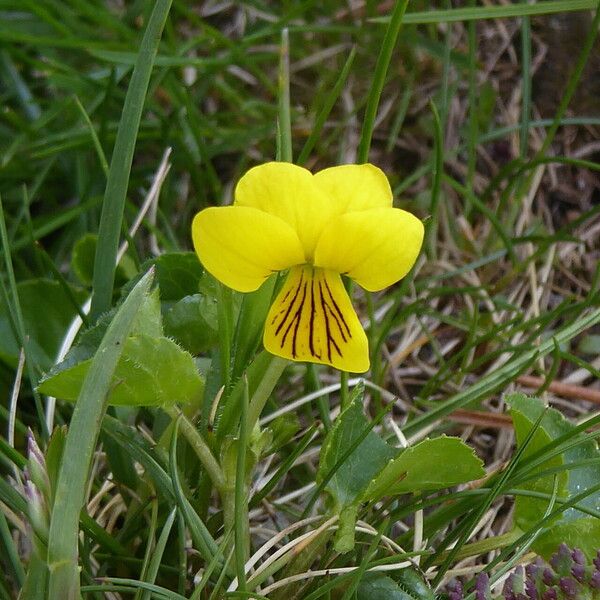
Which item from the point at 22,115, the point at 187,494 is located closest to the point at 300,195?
the point at 187,494

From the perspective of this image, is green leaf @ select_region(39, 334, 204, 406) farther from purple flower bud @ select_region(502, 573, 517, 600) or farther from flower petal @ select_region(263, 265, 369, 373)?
purple flower bud @ select_region(502, 573, 517, 600)

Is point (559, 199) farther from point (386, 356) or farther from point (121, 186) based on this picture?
point (121, 186)

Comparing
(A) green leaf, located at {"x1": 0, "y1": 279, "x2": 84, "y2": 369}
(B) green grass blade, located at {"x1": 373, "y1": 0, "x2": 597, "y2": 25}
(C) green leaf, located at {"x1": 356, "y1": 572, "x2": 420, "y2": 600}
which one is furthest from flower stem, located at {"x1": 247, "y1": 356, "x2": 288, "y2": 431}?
(B) green grass blade, located at {"x1": 373, "y1": 0, "x2": 597, "y2": 25}

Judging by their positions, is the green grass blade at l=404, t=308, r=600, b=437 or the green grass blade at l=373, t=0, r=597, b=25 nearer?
the green grass blade at l=404, t=308, r=600, b=437

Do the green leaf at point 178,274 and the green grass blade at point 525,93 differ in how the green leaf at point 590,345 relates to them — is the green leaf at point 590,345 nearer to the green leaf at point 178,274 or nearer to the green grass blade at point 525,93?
the green grass blade at point 525,93

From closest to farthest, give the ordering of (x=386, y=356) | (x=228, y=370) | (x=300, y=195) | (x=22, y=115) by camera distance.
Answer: (x=300, y=195) < (x=228, y=370) < (x=386, y=356) < (x=22, y=115)

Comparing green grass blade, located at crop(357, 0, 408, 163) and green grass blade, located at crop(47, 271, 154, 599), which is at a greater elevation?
green grass blade, located at crop(357, 0, 408, 163)
